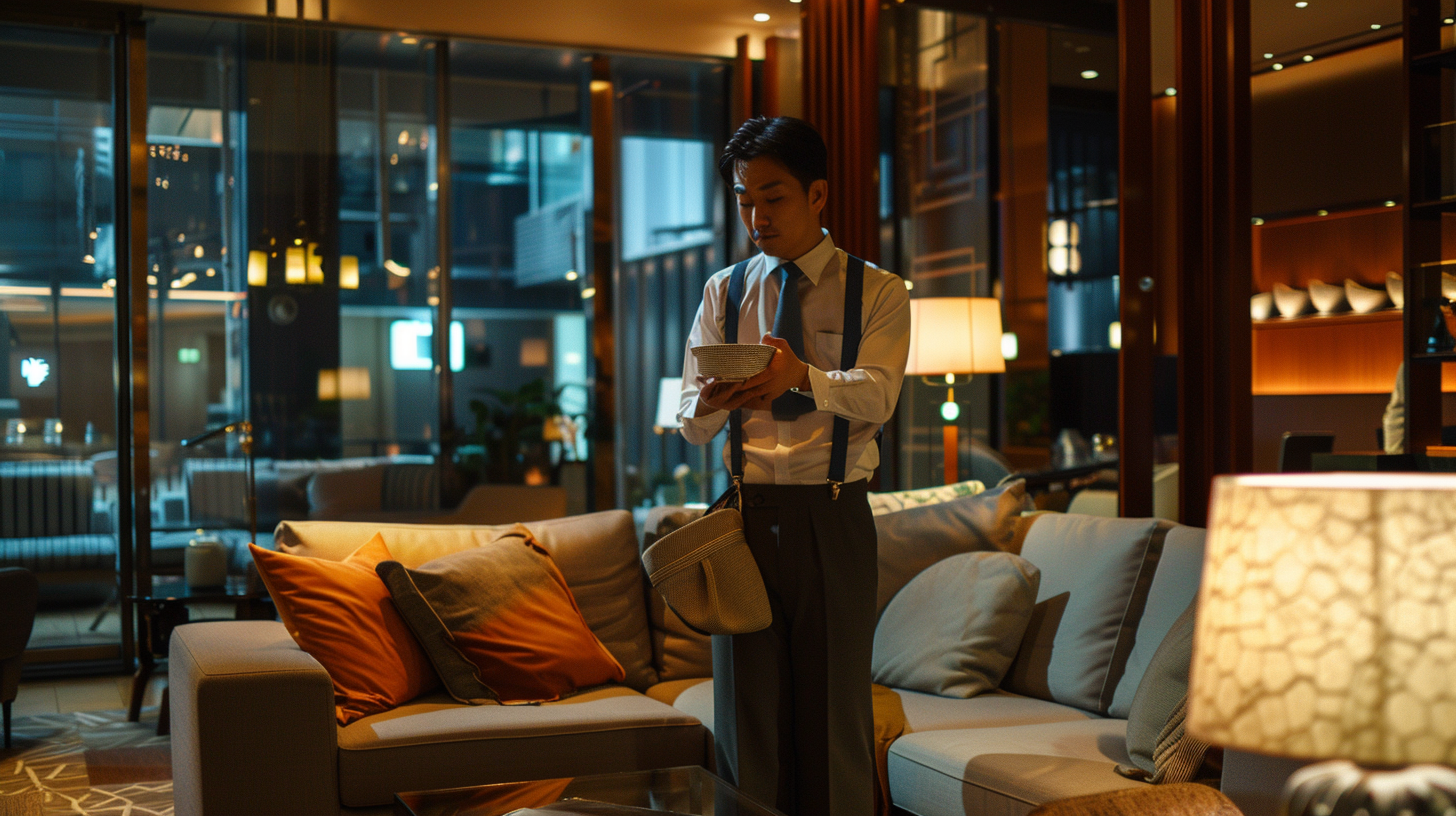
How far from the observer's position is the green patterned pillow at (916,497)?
10.5 feet

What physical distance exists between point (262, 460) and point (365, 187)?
1390mm

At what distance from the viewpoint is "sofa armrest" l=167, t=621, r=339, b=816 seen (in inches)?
84.0

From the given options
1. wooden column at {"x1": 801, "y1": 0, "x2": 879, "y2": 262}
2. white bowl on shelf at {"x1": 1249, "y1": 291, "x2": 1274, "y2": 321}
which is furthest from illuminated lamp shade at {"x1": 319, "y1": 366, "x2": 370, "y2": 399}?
white bowl on shelf at {"x1": 1249, "y1": 291, "x2": 1274, "y2": 321}

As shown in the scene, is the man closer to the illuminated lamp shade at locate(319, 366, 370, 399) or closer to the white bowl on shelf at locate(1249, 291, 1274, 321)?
the illuminated lamp shade at locate(319, 366, 370, 399)

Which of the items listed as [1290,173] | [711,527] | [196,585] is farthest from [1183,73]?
[1290,173]

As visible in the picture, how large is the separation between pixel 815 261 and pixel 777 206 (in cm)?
12

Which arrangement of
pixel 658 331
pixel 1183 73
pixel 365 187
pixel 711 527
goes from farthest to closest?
pixel 658 331 → pixel 365 187 → pixel 1183 73 → pixel 711 527

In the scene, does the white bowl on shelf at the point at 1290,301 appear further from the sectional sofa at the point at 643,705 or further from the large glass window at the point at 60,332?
the large glass window at the point at 60,332

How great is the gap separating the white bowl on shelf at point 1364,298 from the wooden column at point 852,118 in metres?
3.34

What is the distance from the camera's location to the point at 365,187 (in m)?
5.66

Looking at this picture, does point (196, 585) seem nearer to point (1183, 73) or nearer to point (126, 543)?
point (126, 543)

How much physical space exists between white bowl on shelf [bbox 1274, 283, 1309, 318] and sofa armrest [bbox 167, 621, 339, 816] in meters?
6.02

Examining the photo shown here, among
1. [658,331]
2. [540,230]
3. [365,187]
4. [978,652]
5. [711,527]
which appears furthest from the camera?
[658,331]

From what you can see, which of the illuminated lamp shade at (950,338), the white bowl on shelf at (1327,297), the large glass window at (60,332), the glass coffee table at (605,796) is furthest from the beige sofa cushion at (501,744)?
the white bowl on shelf at (1327,297)
